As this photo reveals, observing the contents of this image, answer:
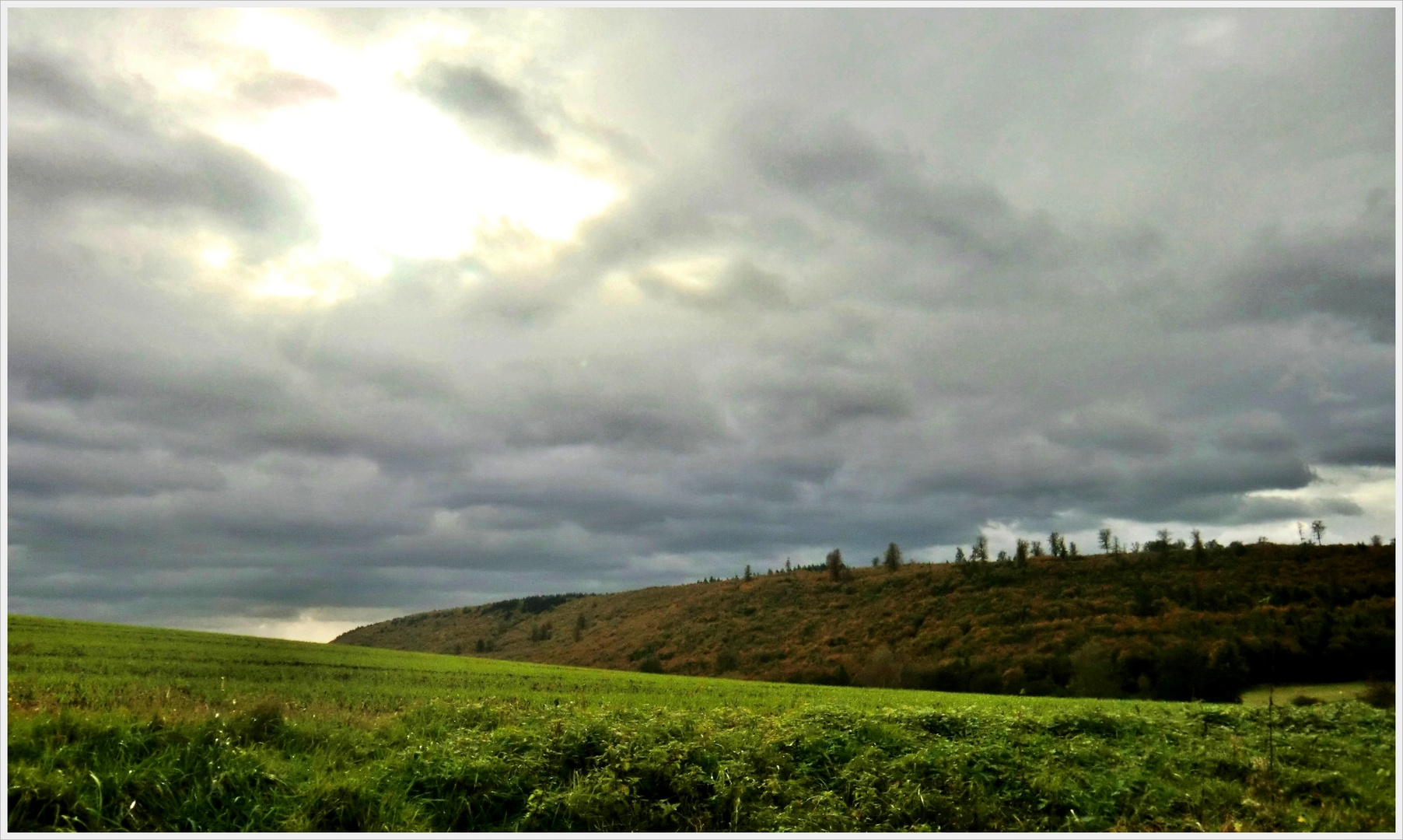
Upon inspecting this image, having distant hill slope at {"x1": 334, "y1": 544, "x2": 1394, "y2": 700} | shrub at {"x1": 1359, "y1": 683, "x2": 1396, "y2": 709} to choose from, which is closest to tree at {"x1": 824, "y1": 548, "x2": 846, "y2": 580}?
distant hill slope at {"x1": 334, "y1": 544, "x2": 1394, "y2": 700}

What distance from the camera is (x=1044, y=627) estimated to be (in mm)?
Answer: 73250

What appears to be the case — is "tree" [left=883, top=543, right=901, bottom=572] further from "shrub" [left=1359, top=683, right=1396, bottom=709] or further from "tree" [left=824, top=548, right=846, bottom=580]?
"shrub" [left=1359, top=683, right=1396, bottom=709]

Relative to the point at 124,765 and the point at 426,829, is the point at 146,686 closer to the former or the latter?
the point at 124,765

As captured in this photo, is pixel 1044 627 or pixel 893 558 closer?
pixel 1044 627

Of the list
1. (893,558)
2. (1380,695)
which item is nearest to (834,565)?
(893,558)

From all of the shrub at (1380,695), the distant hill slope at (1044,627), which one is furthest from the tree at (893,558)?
the shrub at (1380,695)

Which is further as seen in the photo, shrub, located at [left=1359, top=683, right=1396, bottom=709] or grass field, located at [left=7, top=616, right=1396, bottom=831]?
shrub, located at [left=1359, top=683, right=1396, bottom=709]

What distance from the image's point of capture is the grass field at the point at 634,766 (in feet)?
38.0

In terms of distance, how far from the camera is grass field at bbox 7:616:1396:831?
11.6 metres

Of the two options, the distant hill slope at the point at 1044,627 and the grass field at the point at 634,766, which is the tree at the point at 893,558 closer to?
the distant hill slope at the point at 1044,627

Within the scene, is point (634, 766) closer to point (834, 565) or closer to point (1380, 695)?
point (1380, 695)

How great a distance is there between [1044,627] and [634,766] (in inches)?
2754

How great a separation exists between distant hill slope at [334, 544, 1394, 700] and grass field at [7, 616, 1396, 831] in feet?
73.4

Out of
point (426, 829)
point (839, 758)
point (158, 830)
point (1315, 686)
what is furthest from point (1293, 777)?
point (1315, 686)
